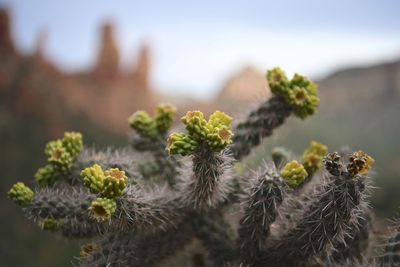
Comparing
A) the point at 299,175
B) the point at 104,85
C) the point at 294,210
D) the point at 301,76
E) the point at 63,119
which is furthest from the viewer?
the point at 104,85

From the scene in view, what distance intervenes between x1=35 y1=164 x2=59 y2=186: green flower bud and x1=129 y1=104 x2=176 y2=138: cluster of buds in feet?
1.40

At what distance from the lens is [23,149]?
65.2 ft

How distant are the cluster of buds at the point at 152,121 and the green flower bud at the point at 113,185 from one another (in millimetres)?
668

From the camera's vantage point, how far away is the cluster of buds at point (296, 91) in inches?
86.4

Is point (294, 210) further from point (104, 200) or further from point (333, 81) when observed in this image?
point (333, 81)

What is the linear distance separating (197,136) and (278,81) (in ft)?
2.38

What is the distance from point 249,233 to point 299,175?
0.33 meters

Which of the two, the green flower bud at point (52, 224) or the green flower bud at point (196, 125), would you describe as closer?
the green flower bud at point (196, 125)

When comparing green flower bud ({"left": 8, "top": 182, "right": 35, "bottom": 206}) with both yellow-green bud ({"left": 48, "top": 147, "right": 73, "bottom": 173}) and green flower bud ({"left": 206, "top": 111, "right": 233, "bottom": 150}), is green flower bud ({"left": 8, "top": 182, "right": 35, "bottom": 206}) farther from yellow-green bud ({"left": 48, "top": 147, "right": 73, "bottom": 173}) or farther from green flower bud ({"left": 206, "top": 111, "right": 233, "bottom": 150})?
green flower bud ({"left": 206, "top": 111, "right": 233, "bottom": 150})

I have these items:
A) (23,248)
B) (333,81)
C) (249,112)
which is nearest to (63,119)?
(23,248)

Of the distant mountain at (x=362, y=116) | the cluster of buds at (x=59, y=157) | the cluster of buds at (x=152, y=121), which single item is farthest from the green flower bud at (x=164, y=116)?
the distant mountain at (x=362, y=116)

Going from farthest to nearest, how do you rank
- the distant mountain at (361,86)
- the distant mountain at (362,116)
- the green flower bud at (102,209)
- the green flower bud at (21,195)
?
the distant mountain at (361,86), the distant mountain at (362,116), the green flower bud at (21,195), the green flower bud at (102,209)

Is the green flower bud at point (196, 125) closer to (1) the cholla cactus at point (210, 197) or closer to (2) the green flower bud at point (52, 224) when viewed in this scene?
(1) the cholla cactus at point (210, 197)

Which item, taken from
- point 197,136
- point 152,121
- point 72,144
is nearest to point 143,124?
point 152,121
